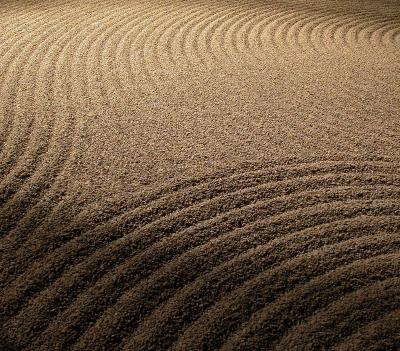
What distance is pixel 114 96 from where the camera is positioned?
2.27m

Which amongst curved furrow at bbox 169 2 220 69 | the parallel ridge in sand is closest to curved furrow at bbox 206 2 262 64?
curved furrow at bbox 169 2 220 69

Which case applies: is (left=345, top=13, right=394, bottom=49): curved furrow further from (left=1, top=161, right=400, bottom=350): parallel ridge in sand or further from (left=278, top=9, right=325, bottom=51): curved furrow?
(left=1, top=161, right=400, bottom=350): parallel ridge in sand

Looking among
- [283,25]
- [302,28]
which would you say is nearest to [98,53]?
[283,25]

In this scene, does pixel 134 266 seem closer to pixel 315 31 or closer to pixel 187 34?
pixel 187 34

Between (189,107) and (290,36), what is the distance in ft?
4.62

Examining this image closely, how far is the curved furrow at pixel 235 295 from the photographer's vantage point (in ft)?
3.90

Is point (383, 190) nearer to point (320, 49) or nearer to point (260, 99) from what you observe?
point (260, 99)

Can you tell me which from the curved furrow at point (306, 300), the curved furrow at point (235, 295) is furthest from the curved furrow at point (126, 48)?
the curved furrow at point (306, 300)

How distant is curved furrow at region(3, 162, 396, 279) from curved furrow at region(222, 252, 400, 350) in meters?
0.46

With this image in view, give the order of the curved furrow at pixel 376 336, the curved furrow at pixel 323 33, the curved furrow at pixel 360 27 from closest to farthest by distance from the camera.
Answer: the curved furrow at pixel 376 336 → the curved furrow at pixel 323 33 → the curved furrow at pixel 360 27

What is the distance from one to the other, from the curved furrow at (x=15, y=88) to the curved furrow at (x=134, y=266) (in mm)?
708

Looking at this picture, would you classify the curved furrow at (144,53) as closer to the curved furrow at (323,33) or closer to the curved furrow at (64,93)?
the curved furrow at (64,93)

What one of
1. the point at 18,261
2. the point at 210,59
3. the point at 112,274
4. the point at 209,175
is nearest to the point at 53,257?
the point at 18,261

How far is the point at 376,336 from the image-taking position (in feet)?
3.86
